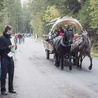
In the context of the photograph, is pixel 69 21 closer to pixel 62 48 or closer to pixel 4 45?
pixel 62 48

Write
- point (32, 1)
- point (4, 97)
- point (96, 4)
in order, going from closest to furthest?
1. point (4, 97)
2. point (96, 4)
3. point (32, 1)

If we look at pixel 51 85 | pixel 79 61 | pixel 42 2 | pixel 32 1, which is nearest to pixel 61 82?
pixel 51 85

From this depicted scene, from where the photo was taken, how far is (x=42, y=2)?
6838 centimetres

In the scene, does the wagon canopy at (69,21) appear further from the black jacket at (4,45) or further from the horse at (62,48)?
the black jacket at (4,45)

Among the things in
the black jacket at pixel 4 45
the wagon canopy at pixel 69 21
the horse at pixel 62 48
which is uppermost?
the wagon canopy at pixel 69 21

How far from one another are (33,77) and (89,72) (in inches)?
115

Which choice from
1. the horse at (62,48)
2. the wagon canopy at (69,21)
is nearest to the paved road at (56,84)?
the horse at (62,48)

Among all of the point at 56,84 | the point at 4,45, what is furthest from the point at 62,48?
the point at 4,45

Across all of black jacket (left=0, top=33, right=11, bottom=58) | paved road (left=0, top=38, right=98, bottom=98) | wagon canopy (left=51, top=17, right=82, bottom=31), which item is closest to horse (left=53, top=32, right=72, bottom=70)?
paved road (left=0, top=38, right=98, bottom=98)

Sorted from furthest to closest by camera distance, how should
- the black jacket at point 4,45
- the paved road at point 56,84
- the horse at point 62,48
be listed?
the horse at point 62,48, the paved road at point 56,84, the black jacket at point 4,45

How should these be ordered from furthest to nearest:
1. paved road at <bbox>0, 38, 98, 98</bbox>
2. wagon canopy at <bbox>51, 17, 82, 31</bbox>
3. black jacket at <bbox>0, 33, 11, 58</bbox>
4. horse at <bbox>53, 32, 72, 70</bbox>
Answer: wagon canopy at <bbox>51, 17, 82, 31</bbox>, horse at <bbox>53, 32, 72, 70</bbox>, paved road at <bbox>0, 38, 98, 98</bbox>, black jacket at <bbox>0, 33, 11, 58</bbox>

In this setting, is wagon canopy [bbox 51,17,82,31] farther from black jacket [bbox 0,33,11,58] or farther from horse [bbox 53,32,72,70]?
black jacket [bbox 0,33,11,58]

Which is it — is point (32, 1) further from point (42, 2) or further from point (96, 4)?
point (96, 4)

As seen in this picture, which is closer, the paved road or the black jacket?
the black jacket
